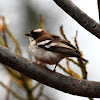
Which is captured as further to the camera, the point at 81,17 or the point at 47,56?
the point at 47,56

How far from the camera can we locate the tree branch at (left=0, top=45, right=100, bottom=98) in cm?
282

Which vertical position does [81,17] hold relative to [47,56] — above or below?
above

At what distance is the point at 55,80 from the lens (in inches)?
116

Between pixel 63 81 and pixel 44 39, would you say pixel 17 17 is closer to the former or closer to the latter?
pixel 44 39

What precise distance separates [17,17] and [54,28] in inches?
60.7

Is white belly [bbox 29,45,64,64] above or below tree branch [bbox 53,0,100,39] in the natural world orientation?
below

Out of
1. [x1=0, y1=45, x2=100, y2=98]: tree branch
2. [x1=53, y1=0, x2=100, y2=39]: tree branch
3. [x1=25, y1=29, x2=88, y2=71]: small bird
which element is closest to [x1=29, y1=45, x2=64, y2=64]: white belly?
[x1=25, y1=29, x2=88, y2=71]: small bird

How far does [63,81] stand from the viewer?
297cm

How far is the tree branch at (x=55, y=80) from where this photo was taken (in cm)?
282

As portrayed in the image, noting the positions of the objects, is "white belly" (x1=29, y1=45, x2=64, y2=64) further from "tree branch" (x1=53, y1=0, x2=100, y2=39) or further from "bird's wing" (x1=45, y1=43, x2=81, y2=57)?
"tree branch" (x1=53, y1=0, x2=100, y2=39)

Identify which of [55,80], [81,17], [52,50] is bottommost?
[55,80]

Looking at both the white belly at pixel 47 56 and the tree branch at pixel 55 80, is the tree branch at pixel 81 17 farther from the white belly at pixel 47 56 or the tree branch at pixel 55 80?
the white belly at pixel 47 56

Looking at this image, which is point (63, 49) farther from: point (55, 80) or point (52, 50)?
point (55, 80)

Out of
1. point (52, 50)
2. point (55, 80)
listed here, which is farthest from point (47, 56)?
point (55, 80)
